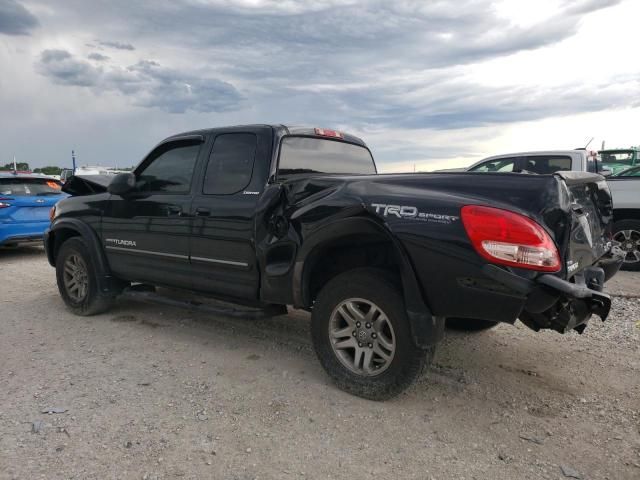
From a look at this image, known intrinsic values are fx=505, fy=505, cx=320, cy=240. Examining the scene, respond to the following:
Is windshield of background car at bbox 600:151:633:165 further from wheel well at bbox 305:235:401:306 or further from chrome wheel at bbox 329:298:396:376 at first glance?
chrome wheel at bbox 329:298:396:376

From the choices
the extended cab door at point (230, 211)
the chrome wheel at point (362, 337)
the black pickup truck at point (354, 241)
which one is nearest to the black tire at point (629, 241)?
the black pickup truck at point (354, 241)

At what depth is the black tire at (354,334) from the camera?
10.1 ft

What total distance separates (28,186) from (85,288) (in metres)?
5.15

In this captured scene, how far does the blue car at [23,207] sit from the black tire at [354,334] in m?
7.40

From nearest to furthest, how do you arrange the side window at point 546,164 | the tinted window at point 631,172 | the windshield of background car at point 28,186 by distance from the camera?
1. the tinted window at point 631,172
2. the side window at point 546,164
3. the windshield of background car at point 28,186

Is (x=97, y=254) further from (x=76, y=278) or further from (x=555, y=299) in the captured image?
(x=555, y=299)

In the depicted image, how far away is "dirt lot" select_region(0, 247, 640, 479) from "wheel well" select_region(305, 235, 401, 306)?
0.73 meters

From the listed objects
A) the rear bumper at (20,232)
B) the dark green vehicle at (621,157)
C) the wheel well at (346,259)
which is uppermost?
the dark green vehicle at (621,157)

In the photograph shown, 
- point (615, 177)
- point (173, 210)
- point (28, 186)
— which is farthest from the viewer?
point (28, 186)

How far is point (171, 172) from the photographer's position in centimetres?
462

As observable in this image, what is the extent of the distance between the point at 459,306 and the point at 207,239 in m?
2.18

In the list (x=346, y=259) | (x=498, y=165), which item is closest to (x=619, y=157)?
(x=498, y=165)

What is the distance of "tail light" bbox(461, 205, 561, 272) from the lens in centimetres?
264

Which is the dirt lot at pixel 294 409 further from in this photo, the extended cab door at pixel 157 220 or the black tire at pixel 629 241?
the black tire at pixel 629 241
